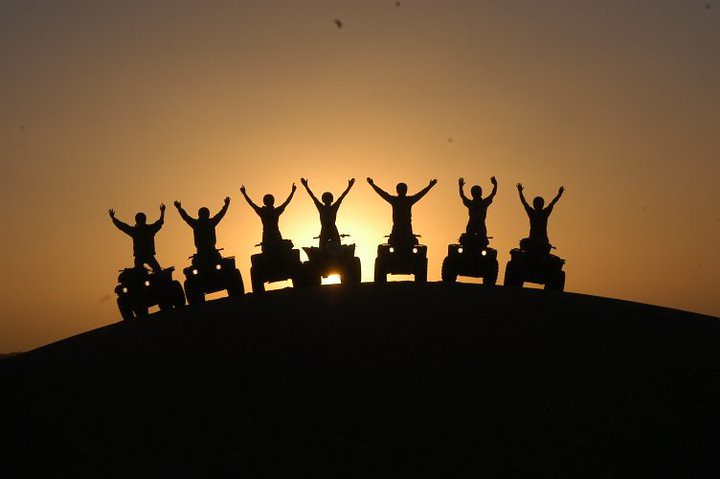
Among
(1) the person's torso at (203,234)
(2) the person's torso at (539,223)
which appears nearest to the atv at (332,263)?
(1) the person's torso at (203,234)

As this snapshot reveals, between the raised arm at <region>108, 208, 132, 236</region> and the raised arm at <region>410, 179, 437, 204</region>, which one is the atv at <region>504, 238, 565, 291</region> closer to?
the raised arm at <region>410, 179, 437, 204</region>

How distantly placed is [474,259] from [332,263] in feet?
11.0

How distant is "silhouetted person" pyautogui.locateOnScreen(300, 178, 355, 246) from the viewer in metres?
18.2

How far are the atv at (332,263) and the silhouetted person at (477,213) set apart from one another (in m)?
2.81

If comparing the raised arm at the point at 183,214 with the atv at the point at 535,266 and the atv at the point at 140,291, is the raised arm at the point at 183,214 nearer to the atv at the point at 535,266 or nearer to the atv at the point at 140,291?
the atv at the point at 140,291

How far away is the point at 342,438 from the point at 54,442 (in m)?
3.86

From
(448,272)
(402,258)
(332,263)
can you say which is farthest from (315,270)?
(448,272)

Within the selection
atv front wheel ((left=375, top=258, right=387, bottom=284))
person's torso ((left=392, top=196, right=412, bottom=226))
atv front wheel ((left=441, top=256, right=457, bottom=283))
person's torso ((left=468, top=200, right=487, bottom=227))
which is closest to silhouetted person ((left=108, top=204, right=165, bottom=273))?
atv front wheel ((left=375, top=258, right=387, bottom=284))

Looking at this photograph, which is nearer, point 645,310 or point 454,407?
point 454,407

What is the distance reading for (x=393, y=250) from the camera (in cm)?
1838

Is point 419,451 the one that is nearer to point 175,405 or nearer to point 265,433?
point 265,433

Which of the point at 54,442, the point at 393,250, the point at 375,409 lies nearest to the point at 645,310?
the point at 393,250

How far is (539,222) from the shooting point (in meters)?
17.9

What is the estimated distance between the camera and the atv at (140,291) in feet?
57.7
